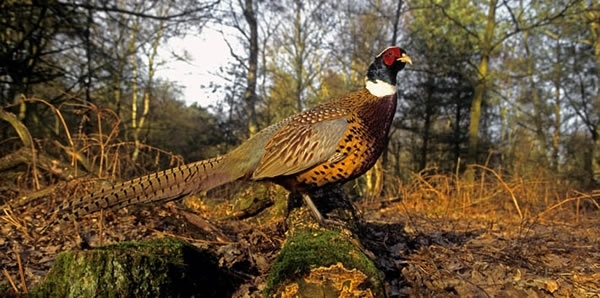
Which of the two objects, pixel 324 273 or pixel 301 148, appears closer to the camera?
pixel 324 273

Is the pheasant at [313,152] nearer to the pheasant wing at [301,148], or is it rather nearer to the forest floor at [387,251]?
the pheasant wing at [301,148]

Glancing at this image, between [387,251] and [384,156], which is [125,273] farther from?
[384,156]

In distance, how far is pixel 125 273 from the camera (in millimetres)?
2670

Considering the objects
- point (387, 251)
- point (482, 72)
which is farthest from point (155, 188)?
point (482, 72)

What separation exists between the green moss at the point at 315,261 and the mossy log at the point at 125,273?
59cm

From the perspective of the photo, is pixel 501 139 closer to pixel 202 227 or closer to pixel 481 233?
pixel 481 233

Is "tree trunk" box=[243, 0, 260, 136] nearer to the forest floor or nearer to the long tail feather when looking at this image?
the forest floor

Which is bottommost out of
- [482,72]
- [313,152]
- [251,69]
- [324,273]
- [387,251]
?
[387,251]

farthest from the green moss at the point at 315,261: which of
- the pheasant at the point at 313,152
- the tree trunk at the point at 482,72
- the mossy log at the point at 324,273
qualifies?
the tree trunk at the point at 482,72

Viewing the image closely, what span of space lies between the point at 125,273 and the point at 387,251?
2.50 metres

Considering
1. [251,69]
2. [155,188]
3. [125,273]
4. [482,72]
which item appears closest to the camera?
[125,273]

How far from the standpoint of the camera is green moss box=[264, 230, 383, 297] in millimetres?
2695

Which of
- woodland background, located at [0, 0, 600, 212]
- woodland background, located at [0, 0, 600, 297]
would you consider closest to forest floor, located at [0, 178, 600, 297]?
woodland background, located at [0, 0, 600, 297]

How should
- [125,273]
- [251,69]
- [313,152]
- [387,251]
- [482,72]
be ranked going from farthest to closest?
[251,69] < [482,72] < [387,251] < [313,152] < [125,273]
